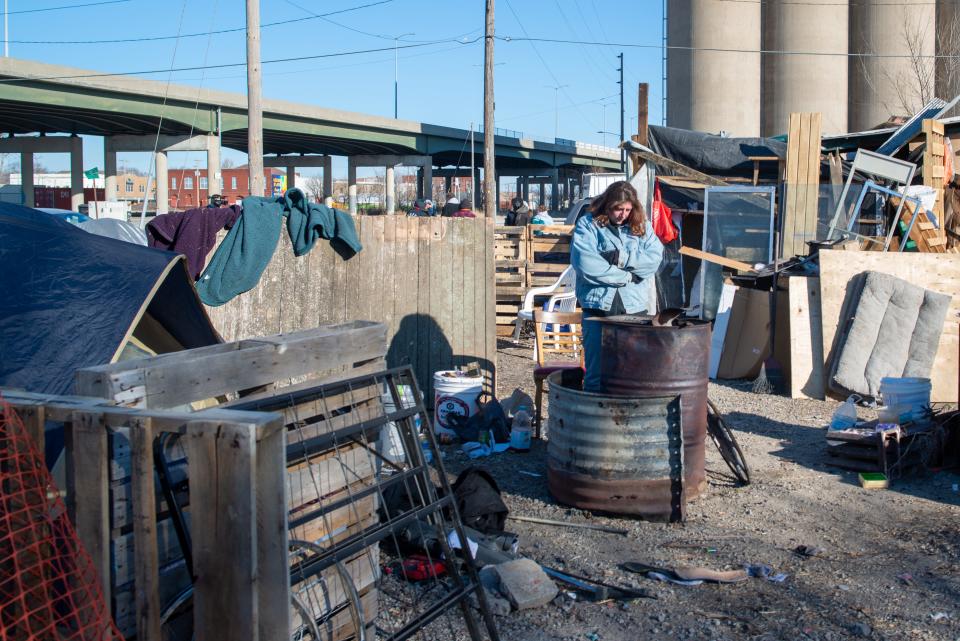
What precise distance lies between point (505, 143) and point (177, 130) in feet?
94.3

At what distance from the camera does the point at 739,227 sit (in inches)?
539

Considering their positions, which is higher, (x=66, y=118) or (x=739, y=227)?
(x=66, y=118)

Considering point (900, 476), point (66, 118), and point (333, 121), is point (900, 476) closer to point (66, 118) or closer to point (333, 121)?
point (66, 118)

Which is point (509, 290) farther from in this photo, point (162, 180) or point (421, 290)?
point (162, 180)

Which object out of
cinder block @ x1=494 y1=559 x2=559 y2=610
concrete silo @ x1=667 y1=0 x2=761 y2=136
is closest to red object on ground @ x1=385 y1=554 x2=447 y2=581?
cinder block @ x1=494 y1=559 x2=559 y2=610

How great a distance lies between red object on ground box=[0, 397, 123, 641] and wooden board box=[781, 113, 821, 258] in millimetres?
12313

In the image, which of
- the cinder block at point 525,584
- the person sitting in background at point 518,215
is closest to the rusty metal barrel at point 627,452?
the cinder block at point 525,584

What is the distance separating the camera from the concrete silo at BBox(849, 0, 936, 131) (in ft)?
101

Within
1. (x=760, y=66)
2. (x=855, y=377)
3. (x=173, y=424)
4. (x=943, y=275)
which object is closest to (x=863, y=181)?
(x=943, y=275)

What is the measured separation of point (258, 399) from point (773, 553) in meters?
3.25

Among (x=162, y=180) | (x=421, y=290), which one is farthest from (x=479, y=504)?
(x=162, y=180)

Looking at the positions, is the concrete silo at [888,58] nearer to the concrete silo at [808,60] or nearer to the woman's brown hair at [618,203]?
the concrete silo at [808,60]

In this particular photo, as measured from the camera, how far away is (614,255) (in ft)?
20.8

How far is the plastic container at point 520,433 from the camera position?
709 cm
